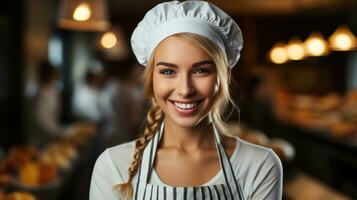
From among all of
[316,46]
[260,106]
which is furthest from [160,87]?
[260,106]

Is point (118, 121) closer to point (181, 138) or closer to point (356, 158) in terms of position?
point (356, 158)

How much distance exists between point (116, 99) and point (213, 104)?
193 inches

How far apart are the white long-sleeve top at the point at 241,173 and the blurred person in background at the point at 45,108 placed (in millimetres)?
3499

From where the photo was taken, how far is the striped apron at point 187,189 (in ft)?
4.08

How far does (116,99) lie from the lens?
240 inches

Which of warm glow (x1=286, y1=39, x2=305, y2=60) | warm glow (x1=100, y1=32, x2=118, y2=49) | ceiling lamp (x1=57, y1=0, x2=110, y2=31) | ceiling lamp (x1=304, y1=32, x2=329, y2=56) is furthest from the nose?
warm glow (x1=286, y1=39, x2=305, y2=60)

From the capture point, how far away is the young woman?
120 centimetres

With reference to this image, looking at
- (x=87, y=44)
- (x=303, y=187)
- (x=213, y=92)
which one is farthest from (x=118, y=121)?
(x=213, y=92)

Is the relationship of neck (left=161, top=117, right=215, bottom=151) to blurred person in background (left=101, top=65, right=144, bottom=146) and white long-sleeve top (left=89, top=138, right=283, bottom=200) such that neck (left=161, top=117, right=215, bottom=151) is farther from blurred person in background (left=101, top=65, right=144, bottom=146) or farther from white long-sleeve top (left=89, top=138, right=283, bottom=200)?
blurred person in background (left=101, top=65, right=144, bottom=146)

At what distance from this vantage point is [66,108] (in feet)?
27.2

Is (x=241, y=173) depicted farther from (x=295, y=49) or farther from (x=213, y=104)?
(x=295, y=49)

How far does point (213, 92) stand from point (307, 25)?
9.79 meters

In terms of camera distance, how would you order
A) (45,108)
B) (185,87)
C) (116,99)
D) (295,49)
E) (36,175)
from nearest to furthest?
(185,87)
(36,175)
(45,108)
(116,99)
(295,49)

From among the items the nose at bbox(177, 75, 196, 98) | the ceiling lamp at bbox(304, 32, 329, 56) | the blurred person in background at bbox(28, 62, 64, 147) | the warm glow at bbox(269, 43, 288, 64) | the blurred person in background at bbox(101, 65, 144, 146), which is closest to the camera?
the nose at bbox(177, 75, 196, 98)
